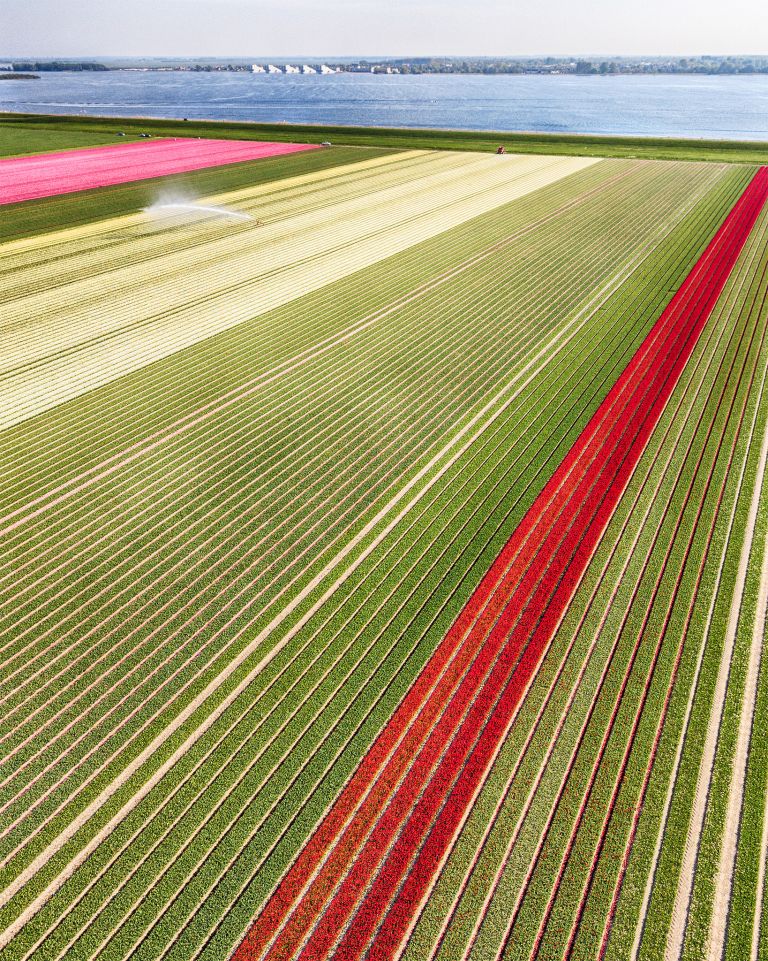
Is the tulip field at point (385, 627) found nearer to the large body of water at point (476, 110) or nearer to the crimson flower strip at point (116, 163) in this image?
the crimson flower strip at point (116, 163)

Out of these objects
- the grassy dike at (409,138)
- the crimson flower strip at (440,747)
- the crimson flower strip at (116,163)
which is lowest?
the crimson flower strip at (440,747)

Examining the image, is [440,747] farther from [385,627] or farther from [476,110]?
[476,110]

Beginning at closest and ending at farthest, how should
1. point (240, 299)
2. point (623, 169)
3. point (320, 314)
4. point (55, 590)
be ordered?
1. point (55, 590)
2. point (320, 314)
3. point (240, 299)
4. point (623, 169)

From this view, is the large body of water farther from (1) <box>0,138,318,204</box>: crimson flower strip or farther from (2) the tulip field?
(2) the tulip field

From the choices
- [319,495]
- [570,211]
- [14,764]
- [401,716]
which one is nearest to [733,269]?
[570,211]

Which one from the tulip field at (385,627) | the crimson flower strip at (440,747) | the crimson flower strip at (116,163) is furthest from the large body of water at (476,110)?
the crimson flower strip at (440,747)

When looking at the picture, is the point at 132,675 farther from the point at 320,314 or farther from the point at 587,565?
the point at 320,314
